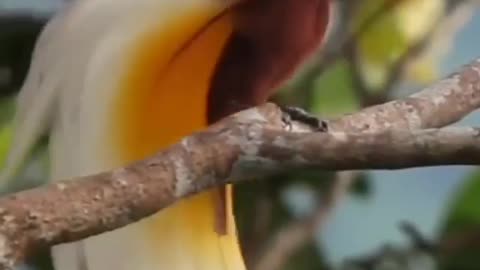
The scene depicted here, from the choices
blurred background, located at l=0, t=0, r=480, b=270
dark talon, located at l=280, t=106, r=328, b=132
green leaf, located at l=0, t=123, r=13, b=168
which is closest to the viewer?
dark talon, located at l=280, t=106, r=328, b=132

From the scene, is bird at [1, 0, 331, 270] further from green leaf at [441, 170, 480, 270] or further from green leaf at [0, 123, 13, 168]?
green leaf at [441, 170, 480, 270]

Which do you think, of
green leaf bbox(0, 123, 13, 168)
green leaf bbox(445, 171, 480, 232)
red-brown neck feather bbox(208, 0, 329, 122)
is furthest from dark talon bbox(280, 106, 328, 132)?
green leaf bbox(445, 171, 480, 232)

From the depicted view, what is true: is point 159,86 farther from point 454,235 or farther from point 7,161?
point 454,235

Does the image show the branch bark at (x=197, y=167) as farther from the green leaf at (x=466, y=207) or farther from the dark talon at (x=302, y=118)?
the green leaf at (x=466, y=207)

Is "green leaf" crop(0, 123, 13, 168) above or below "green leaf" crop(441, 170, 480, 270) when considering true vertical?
above

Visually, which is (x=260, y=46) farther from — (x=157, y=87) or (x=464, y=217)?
(x=464, y=217)

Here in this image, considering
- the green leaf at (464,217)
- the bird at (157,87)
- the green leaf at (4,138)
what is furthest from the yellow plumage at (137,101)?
the green leaf at (464,217)

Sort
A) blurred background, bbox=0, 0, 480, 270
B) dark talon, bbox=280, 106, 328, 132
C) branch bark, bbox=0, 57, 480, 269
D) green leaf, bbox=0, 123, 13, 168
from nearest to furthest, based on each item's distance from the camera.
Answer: branch bark, bbox=0, 57, 480, 269 < dark talon, bbox=280, 106, 328, 132 < green leaf, bbox=0, 123, 13, 168 < blurred background, bbox=0, 0, 480, 270
